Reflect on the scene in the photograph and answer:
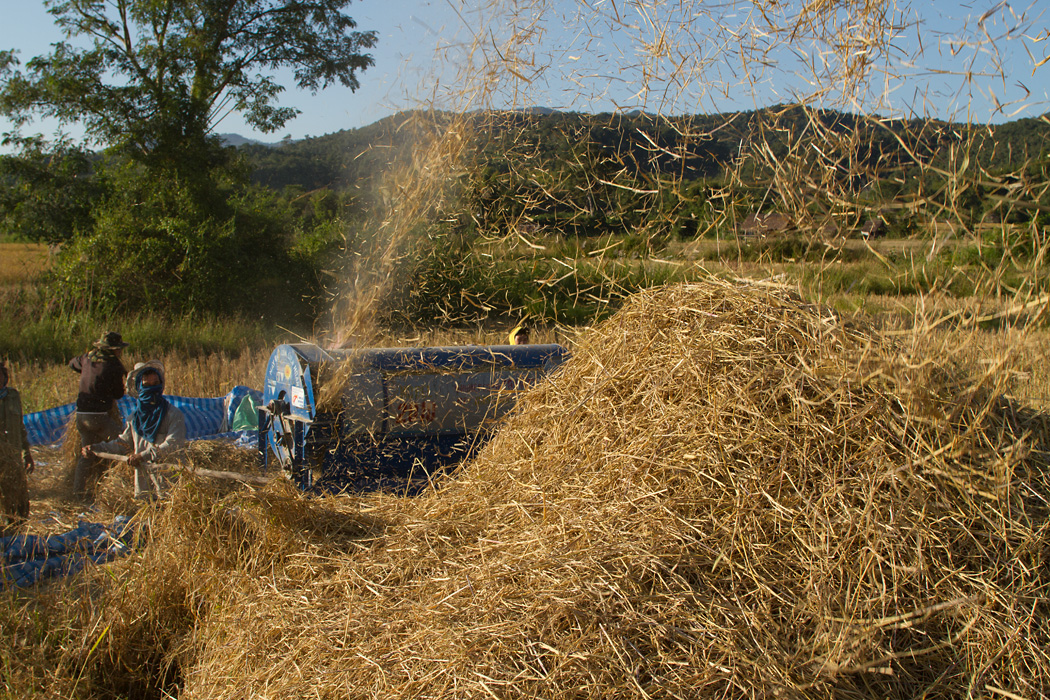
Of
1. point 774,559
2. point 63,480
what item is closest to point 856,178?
point 774,559

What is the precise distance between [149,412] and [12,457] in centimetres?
108

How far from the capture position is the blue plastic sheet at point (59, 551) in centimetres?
388

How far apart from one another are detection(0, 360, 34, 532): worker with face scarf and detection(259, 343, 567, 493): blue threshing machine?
82.9 inches

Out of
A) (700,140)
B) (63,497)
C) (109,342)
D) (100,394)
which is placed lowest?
(63,497)

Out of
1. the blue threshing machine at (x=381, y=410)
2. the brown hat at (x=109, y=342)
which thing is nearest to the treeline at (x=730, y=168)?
the blue threshing machine at (x=381, y=410)

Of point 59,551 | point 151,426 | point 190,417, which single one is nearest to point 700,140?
point 59,551

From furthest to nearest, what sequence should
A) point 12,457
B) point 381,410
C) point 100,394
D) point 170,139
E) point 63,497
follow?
point 170,139
point 100,394
point 63,497
point 12,457
point 381,410

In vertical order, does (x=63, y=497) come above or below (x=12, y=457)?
below

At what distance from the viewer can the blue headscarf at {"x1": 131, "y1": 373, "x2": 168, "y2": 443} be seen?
645cm

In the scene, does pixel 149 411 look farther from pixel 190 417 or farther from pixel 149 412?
pixel 190 417

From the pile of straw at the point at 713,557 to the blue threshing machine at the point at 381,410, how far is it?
1.85 meters

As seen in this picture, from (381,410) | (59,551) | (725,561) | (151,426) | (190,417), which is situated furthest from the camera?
(190,417)

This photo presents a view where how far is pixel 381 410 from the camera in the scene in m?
5.32

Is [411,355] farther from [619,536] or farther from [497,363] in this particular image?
[619,536]
